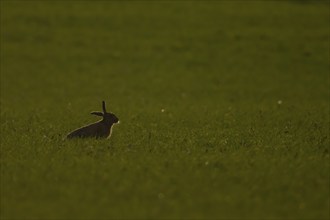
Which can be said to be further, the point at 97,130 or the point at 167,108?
the point at 167,108

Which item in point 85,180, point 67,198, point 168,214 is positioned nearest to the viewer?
point 168,214

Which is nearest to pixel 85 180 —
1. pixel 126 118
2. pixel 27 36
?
pixel 126 118

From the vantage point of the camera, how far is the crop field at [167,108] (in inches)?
433

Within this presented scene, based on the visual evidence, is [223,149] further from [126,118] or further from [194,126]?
[126,118]

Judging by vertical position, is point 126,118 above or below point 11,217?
below

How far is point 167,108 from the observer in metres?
25.0

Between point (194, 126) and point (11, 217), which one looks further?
point (194, 126)

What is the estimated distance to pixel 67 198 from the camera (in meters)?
10.9

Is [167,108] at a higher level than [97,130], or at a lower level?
lower

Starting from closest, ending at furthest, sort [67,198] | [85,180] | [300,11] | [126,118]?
[67,198]
[85,180]
[126,118]
[300,11]

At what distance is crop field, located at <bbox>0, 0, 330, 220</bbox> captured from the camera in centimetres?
1099

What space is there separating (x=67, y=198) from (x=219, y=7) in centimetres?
3751

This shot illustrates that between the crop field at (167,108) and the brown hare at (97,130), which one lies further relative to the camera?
the brown hare at (97,130)

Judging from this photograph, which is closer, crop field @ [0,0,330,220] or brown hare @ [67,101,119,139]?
crop field @ [0,0,330,220]
